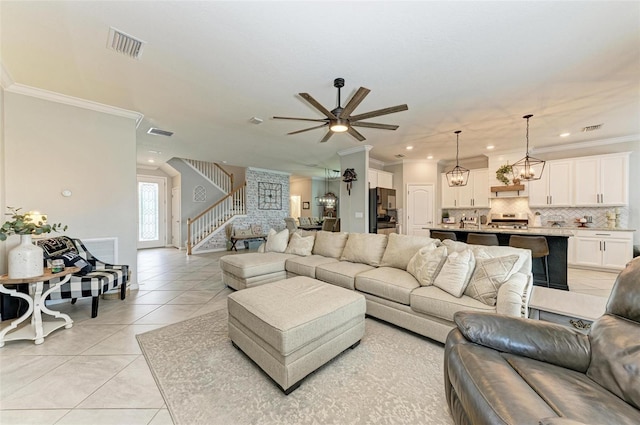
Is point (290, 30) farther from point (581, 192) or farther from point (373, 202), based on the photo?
point (581, 192)

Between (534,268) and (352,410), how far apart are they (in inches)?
167

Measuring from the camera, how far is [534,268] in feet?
13.5

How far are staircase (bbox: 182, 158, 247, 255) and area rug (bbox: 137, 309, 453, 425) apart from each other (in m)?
5.96

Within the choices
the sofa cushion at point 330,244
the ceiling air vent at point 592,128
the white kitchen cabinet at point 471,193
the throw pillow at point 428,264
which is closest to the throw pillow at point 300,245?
the sofa cushion at point 330,244

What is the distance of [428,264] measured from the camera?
2.65 metres

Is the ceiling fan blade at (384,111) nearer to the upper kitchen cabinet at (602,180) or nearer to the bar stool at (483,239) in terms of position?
the bar stool at (483,239)

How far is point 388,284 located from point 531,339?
1.34 m

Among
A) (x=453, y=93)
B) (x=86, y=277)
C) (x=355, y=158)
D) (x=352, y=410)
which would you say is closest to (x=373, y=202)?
(x=355, y=158)

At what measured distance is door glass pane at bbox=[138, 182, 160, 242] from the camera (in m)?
8.20

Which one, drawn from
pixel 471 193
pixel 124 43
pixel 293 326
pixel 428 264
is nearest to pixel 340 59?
pixel 124 43

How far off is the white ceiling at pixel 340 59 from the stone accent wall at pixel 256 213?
15.2 feet

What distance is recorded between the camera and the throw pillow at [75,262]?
115 inches

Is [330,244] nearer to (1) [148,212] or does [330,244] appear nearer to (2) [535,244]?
(2) [535,244]

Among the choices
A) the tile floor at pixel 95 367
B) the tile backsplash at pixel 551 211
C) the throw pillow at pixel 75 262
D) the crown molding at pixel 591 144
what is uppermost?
the crown molding at pixel 591 144
